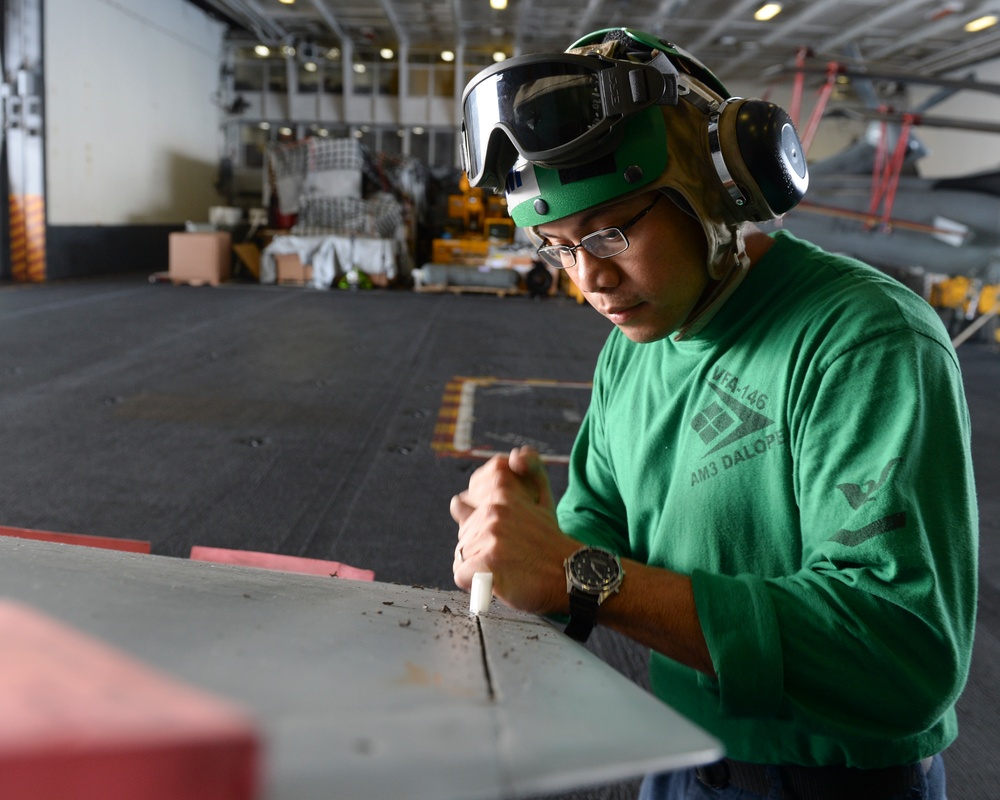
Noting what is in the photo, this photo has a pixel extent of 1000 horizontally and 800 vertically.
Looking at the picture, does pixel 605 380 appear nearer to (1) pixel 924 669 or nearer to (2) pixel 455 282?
(1) pixel 924 669

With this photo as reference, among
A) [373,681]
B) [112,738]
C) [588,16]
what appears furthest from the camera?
[588,16]

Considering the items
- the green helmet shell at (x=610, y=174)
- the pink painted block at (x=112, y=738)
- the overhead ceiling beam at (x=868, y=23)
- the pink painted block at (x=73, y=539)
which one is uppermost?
the overhead ceiling beam at (x=868, y=23)

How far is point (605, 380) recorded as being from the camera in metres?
1.39

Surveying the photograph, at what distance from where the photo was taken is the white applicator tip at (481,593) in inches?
31.9

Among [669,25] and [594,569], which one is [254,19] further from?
[594,569]

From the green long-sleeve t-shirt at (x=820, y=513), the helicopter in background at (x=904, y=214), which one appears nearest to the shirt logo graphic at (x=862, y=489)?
the green long-sleeve t-shirt at (x=820, y=513)

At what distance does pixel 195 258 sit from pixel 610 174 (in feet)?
41.0

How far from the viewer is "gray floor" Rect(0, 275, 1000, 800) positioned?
111 inches

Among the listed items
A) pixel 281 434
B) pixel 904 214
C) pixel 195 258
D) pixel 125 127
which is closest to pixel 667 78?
pixel 281 434

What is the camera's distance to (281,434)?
4141 millimetres

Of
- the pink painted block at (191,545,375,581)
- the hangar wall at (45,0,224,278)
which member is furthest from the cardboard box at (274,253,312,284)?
the pink painted block at (191,545,375,581)

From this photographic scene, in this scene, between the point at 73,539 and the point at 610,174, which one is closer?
the point at 610,174

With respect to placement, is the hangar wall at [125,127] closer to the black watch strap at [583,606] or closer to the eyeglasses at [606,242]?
the eyeglasses at [606,242]

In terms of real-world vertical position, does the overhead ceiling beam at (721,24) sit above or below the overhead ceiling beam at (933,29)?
above
